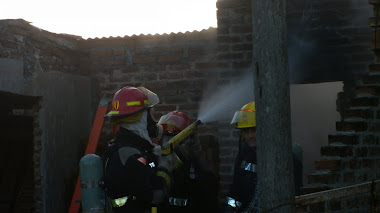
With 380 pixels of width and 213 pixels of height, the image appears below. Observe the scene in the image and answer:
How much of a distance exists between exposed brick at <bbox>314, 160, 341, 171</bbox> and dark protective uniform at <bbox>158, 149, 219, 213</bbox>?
116 cm

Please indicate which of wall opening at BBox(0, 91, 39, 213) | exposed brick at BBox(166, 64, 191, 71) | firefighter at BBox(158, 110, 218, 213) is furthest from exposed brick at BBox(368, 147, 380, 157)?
wall opening at BBox(0, 91, 39, 213)

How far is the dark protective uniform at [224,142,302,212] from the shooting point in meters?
4.75

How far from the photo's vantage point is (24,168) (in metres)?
8.16

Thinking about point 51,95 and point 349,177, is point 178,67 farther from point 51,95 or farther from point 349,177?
point 349,177

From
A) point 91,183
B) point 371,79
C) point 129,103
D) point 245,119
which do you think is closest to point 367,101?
point 371,79

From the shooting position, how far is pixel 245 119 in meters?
5.04

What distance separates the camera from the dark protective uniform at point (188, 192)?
527cm

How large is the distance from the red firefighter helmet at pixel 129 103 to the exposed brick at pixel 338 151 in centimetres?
148

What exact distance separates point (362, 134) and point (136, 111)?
1.84m

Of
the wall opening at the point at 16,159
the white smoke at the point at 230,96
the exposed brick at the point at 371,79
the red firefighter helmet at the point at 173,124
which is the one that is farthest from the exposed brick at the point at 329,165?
the wall opening at the point at 16,159

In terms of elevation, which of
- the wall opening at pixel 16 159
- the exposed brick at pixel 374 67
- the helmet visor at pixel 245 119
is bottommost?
the wall opening at pixel 16 159

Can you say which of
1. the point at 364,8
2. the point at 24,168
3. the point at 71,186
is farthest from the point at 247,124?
the point at 24,168

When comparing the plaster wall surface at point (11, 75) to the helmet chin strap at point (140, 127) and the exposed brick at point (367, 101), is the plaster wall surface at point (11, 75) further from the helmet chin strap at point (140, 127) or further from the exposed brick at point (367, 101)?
the exposed brick at point (367, 101)

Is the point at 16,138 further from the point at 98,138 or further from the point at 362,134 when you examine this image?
the point at 362,134
